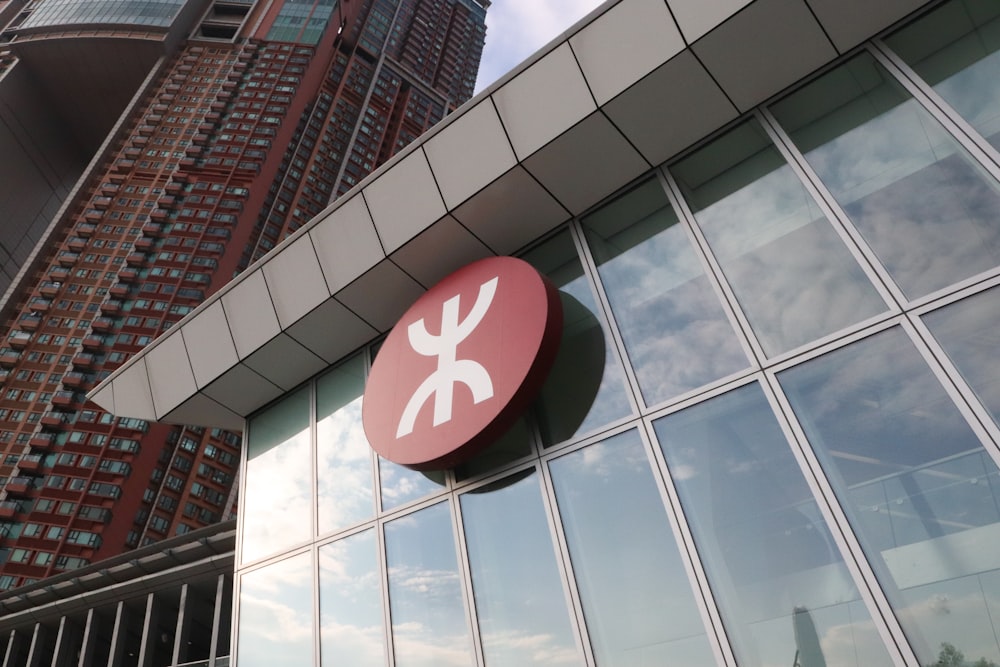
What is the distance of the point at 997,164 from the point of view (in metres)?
4.81

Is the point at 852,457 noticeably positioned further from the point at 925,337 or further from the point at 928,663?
the point at 928,663

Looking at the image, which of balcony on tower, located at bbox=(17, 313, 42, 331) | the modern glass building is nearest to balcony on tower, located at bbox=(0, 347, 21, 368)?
balcony on tower, located at bbox=(17, 313, 42, 331)

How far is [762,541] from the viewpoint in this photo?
473 cm

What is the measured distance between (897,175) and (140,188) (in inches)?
3702

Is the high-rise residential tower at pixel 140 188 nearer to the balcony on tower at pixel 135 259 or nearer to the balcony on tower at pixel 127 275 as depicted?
the balcony on tower at pixel 127 275

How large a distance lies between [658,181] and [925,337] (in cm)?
330

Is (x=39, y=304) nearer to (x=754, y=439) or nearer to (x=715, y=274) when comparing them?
(x=715, y=274)

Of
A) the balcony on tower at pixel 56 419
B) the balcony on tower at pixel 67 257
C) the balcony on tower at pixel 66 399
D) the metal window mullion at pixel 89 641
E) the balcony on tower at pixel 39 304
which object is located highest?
the balcony on tower at pixel 67 257

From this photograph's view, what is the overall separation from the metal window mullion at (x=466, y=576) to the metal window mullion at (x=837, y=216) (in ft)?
15.2

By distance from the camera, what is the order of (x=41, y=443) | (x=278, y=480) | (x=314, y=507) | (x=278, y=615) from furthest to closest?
1. (x=41, y=443)
2. (x=278, y=480)
3. (x=314, y=507)
4. (x=278, y=615)

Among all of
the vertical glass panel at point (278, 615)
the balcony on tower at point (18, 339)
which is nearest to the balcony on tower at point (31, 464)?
the balcony on tower at point (18, 339)

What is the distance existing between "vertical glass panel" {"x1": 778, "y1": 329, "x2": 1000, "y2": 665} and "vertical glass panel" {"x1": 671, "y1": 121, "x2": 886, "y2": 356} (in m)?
0.38

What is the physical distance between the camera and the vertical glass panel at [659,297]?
5734 mm

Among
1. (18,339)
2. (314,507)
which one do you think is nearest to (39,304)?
(18,339)
